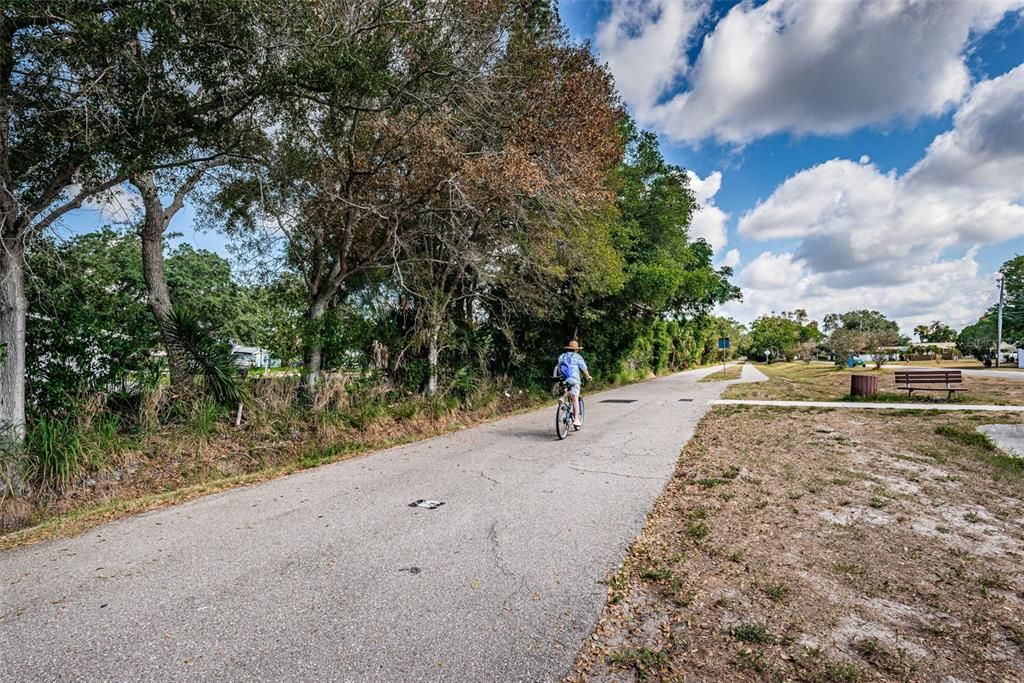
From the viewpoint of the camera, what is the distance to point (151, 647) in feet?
8.71

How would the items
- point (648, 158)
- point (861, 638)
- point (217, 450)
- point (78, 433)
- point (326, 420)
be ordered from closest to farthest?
1. point (861, 638)
2. point (78, 433)
3. point (217, 450)
4. point (326, 420)
5. point (648, 158)

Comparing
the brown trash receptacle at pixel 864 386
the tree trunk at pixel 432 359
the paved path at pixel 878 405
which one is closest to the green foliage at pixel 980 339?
the brown trash receptacle at pixel 864 386

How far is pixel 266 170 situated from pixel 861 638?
9976 mm

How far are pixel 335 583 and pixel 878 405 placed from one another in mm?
14531

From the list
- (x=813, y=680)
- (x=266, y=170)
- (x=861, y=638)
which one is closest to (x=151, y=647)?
(x=813, y=680)

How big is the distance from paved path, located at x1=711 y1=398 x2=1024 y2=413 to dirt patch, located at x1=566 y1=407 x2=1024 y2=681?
6.53m

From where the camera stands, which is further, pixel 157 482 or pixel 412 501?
pixel 157 482

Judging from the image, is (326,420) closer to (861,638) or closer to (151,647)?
(151,647)

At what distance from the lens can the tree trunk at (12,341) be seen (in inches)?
210

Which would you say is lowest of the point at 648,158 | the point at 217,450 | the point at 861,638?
the point at 861,638

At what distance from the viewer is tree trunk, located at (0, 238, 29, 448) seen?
5328 millimetres

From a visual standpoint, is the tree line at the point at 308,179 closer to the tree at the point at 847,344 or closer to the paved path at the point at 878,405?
the paved path at the point at 878,405

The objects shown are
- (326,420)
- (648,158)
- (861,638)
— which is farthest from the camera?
(648,158)

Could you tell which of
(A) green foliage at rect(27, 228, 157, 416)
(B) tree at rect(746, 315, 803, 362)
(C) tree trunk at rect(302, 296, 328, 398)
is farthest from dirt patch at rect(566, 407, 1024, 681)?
(B) tree at rect(746, 315, 803, 362)
